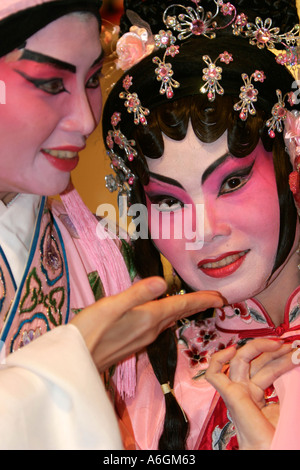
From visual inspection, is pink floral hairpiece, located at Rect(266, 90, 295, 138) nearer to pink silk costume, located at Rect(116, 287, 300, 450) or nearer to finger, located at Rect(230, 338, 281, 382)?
pink silk costume, located at Rect(116, 287, 300, 450)

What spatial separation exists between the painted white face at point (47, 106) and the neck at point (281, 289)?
0.59 meters

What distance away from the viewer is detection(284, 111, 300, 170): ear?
63.9 inches

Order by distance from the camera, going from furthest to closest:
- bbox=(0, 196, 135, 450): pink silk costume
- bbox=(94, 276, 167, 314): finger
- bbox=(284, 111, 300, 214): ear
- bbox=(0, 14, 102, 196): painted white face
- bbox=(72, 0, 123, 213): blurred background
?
bbox=(72, 0, 123, 213): blurred background, bbox=(284, 111, 300, 214): ear, bbox=(0, 14, 102, 196): painted white face, bbox=(94, 276, 167, 314): finger, bbox=(0, 196, 135, 450): pink silk costume

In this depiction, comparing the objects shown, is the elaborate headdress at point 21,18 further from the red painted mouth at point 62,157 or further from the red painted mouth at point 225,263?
the red painted mouth at point 225,263

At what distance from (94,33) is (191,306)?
657 mm

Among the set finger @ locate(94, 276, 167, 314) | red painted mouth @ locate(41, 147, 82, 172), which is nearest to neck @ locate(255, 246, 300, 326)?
finger @ locate(94, 276, 167, 314)

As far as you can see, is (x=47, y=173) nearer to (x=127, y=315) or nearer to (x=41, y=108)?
(x=41, y=108)

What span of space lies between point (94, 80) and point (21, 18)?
0.84 feet

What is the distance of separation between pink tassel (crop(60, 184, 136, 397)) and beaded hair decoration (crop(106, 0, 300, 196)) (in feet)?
0.54

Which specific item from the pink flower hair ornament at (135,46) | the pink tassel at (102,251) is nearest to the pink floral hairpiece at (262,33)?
the pink flower hair ornament at (135,46)

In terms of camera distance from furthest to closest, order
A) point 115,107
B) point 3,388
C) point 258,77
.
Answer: point 115,107
point 258,77
point 3,388

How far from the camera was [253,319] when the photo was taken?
1691 mm

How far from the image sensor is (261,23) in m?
1.65

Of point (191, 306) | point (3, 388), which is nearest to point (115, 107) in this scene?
point (191, 306)
